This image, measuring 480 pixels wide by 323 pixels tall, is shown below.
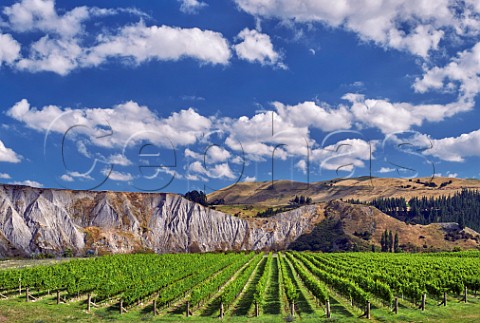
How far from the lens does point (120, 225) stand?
15588 cm

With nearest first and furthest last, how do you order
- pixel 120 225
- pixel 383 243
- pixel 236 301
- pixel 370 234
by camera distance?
pixel 236 301, pixel 120 225, pixel 383 243, pixel 370 234

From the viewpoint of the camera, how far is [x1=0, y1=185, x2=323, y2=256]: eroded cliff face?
129250 mm

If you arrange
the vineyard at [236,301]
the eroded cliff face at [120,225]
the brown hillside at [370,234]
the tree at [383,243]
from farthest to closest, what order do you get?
the brown hillside at [370,234] → the tree at [383,243] → the eroded cliff face at [120,225] → the vineyard at [236,301]

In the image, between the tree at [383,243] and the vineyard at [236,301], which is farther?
the tree at [383,243]

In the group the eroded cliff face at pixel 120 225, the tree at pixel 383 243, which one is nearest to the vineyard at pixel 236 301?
the eroded cliff face at pixel 120 225

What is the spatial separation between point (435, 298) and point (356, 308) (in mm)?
9644

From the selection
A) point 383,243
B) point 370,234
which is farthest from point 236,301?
point 370,234

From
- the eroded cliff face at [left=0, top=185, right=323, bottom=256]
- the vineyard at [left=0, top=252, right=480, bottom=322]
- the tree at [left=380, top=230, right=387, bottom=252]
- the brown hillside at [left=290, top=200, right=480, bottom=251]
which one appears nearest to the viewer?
the vineyard at [left=0, top=252, right=480, bottom=322]

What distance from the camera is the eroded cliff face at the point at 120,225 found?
129m

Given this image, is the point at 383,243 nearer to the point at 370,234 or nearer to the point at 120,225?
the point at 370,234

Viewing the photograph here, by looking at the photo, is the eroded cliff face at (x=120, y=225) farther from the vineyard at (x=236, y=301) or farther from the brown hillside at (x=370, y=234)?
the vineyard at (x=236, y=301)

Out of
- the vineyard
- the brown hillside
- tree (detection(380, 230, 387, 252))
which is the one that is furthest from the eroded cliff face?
the vineyard

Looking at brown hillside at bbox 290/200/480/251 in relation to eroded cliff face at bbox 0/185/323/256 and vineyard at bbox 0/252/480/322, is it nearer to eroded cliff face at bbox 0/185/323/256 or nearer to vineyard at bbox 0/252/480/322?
eroded cliff face at bbox 0/185/323/256

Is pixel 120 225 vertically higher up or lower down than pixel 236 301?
higher up
